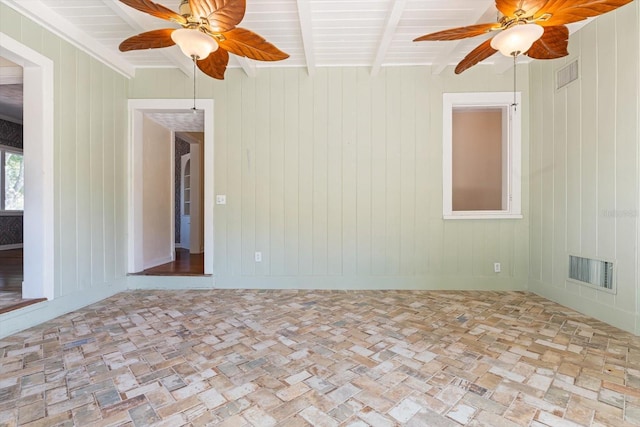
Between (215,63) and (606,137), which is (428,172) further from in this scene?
(215,63)

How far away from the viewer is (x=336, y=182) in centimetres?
367

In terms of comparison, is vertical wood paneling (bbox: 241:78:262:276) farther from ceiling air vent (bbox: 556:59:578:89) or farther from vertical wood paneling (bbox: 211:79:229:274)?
ceiling air vent (bbox: 556:59:578:89)

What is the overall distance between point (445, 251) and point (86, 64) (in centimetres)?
468

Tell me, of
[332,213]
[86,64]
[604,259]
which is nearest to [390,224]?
[332,213]

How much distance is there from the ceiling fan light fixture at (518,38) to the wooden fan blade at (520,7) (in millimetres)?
91

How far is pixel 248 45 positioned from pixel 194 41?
41 cm

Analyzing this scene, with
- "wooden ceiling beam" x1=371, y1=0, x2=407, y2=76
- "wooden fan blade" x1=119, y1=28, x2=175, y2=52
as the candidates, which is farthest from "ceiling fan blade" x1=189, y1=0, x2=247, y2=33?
"wooden ceiling beam" x1=371, y1=0, x2=407, y2=76

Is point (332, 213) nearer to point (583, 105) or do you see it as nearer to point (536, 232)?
point (536, 232)

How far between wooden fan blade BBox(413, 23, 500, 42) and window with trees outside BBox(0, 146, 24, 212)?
8.18 m

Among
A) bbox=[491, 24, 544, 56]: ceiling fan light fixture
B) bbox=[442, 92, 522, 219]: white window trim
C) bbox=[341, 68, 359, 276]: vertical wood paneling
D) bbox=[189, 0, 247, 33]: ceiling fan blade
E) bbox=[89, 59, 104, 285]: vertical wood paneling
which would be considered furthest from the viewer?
bbox=[341, 68, 359, 276]: vertical wood paneling

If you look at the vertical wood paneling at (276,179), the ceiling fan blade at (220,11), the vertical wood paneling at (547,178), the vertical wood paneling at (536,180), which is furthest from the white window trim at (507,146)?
the ceiling fan blade at (220,11)

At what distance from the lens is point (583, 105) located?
2768 mm

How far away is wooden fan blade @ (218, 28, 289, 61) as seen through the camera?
2.07 metres

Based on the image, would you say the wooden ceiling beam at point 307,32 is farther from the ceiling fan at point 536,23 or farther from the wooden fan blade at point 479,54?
the wooden fan blade at point 479,54
